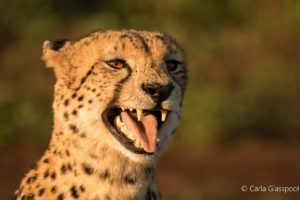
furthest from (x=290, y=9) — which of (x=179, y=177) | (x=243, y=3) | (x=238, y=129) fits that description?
(x=179, y=177)

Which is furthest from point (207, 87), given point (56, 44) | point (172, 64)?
point (172, 64)

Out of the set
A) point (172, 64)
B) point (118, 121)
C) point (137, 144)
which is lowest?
point (137, 144)

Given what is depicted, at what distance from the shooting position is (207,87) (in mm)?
10398

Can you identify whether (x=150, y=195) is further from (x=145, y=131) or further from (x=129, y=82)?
(x=129, y=82)

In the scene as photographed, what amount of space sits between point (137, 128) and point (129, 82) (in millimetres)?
237

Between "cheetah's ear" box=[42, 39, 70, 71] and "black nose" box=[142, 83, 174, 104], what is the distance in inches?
21.3

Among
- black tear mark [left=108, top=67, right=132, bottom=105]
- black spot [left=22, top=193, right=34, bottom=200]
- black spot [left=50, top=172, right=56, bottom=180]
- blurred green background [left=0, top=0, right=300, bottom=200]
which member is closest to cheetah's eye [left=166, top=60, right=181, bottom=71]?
black tear mark [left=108, top=67, right=132, bottom=105]

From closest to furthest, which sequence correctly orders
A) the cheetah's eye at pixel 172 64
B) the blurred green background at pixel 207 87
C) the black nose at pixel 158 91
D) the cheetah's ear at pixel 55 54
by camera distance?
1. the black nose at pixel 158 91
2. the cheetah's eye at pixel 172 64
3. the cheetah's ear at pixel 55 54
4. the blurred green background at pixel 207 87

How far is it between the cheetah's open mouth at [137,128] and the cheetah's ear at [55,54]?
1.56ft

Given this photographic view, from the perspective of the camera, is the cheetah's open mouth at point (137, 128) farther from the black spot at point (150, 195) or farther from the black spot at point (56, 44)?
the black spot at point (56, 44)

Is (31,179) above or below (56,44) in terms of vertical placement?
below

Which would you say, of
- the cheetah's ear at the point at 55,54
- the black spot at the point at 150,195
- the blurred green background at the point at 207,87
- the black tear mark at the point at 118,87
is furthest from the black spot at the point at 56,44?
the blurred green background at the point at 207,87

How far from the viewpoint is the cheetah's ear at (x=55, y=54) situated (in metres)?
4.89

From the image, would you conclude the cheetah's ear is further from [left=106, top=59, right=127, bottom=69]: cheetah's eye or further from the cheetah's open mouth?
the cheetah's open mouth
